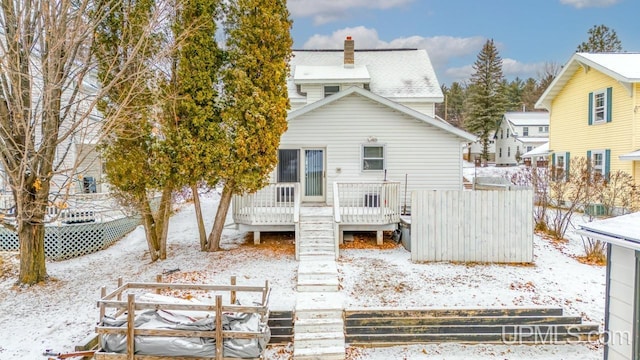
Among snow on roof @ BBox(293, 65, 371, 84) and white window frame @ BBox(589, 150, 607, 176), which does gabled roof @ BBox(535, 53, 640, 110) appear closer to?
white window frame @ BBox(589, 150, 607, 176)

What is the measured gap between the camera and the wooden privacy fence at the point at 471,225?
29.3ft

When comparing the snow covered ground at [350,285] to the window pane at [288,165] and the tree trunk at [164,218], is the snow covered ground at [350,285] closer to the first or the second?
the tree trunk at [164,218]

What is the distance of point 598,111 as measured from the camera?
618 inches

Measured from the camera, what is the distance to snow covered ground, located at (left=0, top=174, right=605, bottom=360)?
5.94 meters

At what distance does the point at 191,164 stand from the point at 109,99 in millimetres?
2504

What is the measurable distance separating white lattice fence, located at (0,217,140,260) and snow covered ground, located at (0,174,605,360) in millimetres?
427

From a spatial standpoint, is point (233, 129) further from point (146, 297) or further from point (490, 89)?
point (490, 89)

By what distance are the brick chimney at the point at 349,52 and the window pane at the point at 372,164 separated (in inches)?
290

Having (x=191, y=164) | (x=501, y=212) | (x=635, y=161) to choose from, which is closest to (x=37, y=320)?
(x=191, y=164)

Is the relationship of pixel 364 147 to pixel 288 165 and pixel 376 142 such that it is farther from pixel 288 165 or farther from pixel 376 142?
pixel 288 165

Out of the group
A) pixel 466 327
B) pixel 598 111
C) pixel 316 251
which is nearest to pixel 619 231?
pixel 466 327

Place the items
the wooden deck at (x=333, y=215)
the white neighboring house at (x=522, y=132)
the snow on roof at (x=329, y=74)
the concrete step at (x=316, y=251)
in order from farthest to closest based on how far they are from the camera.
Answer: the white neighboring house at (x=522, y=132) < the snow on roof at (x=329, y=74) < the wooden deck at (x=333, y=215) < the concrete step at (x=316, y=251)

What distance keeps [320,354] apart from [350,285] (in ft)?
6.64

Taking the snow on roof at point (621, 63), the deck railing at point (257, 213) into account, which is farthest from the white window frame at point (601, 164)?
the deck railing at point (257, 213)
